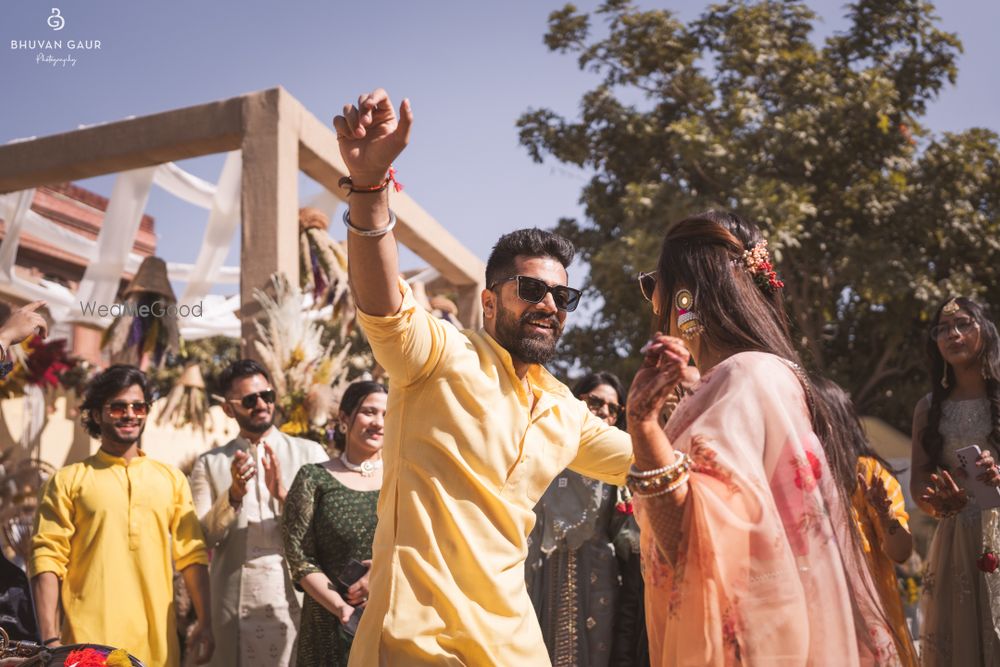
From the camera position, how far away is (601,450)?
313 cm

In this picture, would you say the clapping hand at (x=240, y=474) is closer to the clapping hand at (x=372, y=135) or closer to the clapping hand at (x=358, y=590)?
the clapping hand at (x=358, y=590)

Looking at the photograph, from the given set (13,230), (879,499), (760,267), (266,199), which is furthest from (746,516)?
(13,230)

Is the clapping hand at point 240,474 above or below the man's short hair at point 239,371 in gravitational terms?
below

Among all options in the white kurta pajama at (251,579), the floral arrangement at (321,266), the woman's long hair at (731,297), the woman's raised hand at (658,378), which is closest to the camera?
the woman's raised hand at (658,378)

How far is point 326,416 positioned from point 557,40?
9232 mm

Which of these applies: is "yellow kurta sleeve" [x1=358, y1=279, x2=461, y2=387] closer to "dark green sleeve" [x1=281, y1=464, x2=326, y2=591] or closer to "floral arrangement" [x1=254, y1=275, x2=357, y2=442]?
"dark green sleeve" [x1=281, y1=464, x2=326, y2=591]

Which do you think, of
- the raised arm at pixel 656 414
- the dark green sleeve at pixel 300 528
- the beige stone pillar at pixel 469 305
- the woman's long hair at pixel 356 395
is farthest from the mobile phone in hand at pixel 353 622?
the beige stone pillar at pixel 469 305

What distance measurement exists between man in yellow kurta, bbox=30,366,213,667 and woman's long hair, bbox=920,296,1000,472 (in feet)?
12.2

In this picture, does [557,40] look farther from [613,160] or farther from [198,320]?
[198,320]

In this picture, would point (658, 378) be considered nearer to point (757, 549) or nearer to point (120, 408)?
point (757, 549)

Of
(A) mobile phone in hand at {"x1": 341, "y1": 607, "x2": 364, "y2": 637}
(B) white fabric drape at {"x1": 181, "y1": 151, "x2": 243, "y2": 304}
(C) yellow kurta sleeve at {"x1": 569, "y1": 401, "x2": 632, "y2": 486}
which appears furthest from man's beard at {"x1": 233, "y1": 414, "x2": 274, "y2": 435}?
(B) white fabric drape at {"x1": 181, "y1": 151, "x2": 243, "y2": 304}

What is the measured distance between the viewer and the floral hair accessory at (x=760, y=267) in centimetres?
243

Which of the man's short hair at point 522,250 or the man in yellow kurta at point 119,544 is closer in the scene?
the man's short hair at point 522,250

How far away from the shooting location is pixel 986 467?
4.45 metres
